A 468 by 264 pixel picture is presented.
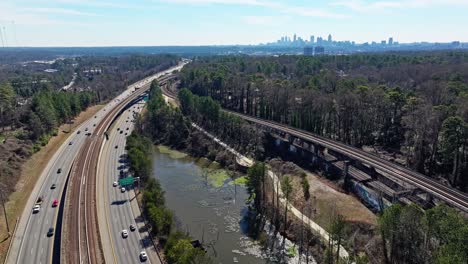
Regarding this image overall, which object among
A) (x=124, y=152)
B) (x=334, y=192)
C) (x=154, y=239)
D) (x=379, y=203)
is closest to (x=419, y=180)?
(x=379, y=203)

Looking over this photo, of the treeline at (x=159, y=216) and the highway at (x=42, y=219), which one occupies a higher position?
the treeline at (x=159, y=216)

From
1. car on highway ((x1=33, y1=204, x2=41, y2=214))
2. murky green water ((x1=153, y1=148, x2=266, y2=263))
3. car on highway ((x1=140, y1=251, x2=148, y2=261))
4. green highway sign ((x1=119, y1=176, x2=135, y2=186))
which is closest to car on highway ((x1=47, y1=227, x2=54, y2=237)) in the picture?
car on highway ((x1=33, y1=204, x2=41, y2=214))

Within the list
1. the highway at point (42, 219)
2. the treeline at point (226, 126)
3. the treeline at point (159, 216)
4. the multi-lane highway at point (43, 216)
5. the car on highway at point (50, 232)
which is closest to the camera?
the treeline at point (159, 216)

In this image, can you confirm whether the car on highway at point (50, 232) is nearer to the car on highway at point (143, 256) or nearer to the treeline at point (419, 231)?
the car on highway at point (143, 256)

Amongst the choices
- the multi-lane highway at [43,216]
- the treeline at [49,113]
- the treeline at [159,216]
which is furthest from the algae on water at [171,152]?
the treeline at [49,113]

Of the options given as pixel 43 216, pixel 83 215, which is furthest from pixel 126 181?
pixel 43 216

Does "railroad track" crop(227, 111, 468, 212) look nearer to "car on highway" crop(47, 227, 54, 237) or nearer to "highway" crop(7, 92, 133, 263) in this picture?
"highway" crop(7, 92, 133, 263)

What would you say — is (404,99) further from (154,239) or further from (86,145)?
(86,145)

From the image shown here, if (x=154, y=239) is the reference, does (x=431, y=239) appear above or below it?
above
